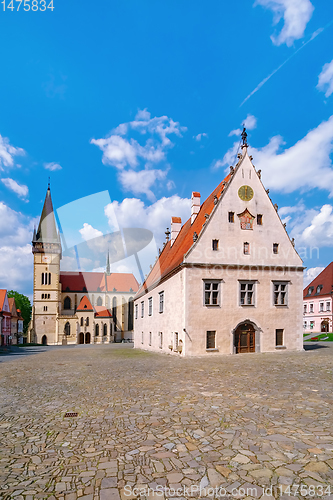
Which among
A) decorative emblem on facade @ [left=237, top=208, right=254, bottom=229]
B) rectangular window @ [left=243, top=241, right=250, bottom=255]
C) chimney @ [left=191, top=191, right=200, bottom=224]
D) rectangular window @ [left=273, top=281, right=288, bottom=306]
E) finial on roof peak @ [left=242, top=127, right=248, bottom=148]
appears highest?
finial on roof peak @ [left=242, top=127, right=248, bottom=148]

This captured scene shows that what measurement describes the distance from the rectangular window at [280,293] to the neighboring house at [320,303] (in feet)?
118

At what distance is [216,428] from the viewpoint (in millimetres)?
6715

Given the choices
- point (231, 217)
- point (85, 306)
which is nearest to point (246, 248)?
point (231, 217)

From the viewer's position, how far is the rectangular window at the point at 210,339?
78.9 ft

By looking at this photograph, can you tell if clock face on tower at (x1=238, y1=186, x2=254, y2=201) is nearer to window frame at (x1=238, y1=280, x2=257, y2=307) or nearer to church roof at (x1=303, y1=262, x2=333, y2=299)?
window frame at (x1=238, y1=280, x2=257, y2=307)

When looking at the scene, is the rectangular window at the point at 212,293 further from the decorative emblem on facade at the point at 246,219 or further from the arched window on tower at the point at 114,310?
the arched window on tower at the point at 114,310

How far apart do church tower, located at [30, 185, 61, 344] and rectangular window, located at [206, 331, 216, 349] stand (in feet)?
210

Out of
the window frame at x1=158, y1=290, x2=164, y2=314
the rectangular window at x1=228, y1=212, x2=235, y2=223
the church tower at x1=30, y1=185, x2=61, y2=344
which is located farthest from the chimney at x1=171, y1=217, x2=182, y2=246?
the church tower at x1=30, y1=185, x2=61, y2=344

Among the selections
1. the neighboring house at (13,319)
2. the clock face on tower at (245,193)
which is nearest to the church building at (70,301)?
the neighboring house at (13,319)

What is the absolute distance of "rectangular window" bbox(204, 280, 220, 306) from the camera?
2452cm

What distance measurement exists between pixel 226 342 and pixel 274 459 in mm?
19671

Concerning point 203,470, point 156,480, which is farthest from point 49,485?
point 203,470

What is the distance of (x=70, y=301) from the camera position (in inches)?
3484

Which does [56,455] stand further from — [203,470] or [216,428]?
[216,428]
